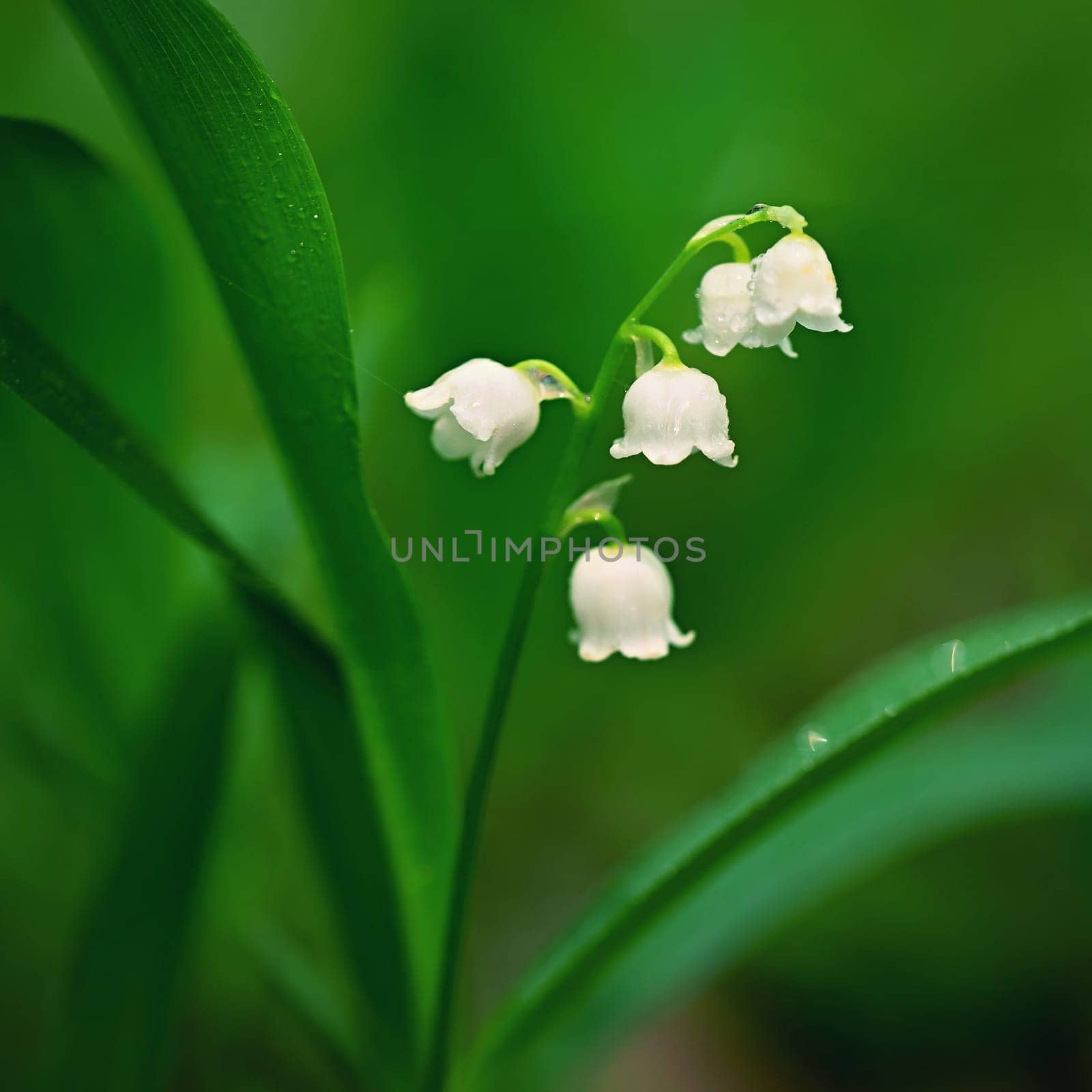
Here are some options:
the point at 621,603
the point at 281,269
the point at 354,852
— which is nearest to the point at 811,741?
the point at 621,603

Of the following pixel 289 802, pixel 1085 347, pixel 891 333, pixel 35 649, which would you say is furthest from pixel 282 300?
pixel 1085 347

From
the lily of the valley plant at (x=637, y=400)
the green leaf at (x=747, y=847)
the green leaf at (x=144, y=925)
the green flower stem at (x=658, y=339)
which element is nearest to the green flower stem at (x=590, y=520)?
the lily of the valley plant at (x=637, y=400)

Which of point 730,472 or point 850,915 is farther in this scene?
point 730,472

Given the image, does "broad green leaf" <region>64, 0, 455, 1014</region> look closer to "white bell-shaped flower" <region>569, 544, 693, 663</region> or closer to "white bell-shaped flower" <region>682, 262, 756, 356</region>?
"white bell-shaped flower" <region>569, 544, 693, 663</region>

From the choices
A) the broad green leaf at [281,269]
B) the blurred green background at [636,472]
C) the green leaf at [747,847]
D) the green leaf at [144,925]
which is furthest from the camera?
the blurred green background at [636,472]

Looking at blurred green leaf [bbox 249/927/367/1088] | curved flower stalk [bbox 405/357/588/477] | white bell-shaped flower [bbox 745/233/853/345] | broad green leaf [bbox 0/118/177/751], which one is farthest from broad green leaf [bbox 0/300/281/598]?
blurred green leaf [bbox 249/927/367/1088]

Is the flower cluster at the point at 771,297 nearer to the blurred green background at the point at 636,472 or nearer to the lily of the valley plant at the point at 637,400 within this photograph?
the lily of the valley plant at the point at 637,400

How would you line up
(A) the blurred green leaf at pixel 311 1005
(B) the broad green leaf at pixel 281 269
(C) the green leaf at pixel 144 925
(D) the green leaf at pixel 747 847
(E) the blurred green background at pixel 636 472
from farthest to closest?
(E) the blurred green background at pixel 636 472 → (A) the blurred green leaf at pixel 311 1005 → (C) the green leaf at pixel 144 925 → (D) the green leaf at pixel 747 847 → (B) the broad green leaf at pixel 281 269

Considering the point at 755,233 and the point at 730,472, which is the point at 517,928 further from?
the point at 755,233
